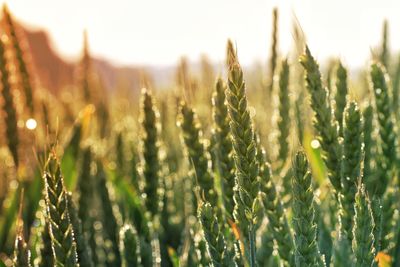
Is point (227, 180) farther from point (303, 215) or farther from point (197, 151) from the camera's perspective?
point (303, 215)

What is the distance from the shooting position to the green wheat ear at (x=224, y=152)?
2.66ft

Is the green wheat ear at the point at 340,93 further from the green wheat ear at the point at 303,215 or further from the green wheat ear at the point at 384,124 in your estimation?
the green wheat ear at the point at 303,215

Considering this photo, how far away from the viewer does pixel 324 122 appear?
0.79 m

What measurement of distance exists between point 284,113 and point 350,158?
17.5 inches

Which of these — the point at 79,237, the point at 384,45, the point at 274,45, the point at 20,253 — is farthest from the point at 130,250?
the point at 384,45

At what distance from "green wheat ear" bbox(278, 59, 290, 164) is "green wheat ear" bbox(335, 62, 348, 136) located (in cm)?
19

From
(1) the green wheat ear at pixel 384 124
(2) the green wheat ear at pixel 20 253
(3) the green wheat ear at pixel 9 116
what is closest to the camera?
(2) the green wheat ear at pixel 20 253

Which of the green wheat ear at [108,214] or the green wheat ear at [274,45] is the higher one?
the green wheat ear at [274,45]

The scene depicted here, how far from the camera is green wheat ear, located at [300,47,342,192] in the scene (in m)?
0.78

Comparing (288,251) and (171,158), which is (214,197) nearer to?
(288,251)

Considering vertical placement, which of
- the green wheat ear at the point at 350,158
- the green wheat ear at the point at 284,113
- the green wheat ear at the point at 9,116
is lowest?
the green wheat ear at the point at 350,158

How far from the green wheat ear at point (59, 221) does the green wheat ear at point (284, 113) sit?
0.66 metres

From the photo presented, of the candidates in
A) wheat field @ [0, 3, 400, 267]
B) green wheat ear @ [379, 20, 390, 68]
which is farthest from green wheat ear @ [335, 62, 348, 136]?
green wheat ear @ [379, 20, 390, 68]

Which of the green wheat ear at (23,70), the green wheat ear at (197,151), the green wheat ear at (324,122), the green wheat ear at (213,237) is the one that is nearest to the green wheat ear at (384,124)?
the green wheat ear at (324,122)
